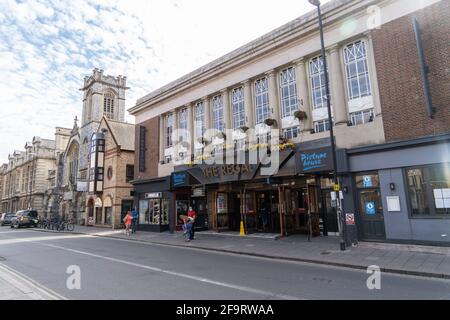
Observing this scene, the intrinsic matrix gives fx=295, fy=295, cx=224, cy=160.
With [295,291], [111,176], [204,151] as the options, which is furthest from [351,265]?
[111,176]

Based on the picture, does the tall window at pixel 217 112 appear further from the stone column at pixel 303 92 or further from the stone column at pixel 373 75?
the stone column at pixel 373 75

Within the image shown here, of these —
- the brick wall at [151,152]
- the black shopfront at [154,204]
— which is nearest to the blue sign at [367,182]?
the black shopfront at [154,204]

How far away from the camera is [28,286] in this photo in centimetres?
710

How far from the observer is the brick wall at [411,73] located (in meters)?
11.6

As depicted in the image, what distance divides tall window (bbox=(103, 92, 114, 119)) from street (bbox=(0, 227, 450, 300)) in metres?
32.6

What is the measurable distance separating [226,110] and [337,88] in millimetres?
7532

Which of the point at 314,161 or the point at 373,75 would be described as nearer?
the point at 373,75

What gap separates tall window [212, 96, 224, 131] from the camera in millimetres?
20562

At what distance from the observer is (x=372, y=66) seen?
543 inches

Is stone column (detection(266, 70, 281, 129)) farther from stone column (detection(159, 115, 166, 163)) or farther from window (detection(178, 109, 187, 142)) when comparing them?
stone column (detection(159, 115, 166, 163))

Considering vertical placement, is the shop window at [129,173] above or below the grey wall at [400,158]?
above

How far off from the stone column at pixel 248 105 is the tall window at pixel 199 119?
411 cm

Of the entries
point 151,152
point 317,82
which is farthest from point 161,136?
point 317,82

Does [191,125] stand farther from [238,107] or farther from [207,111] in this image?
[238,107]
